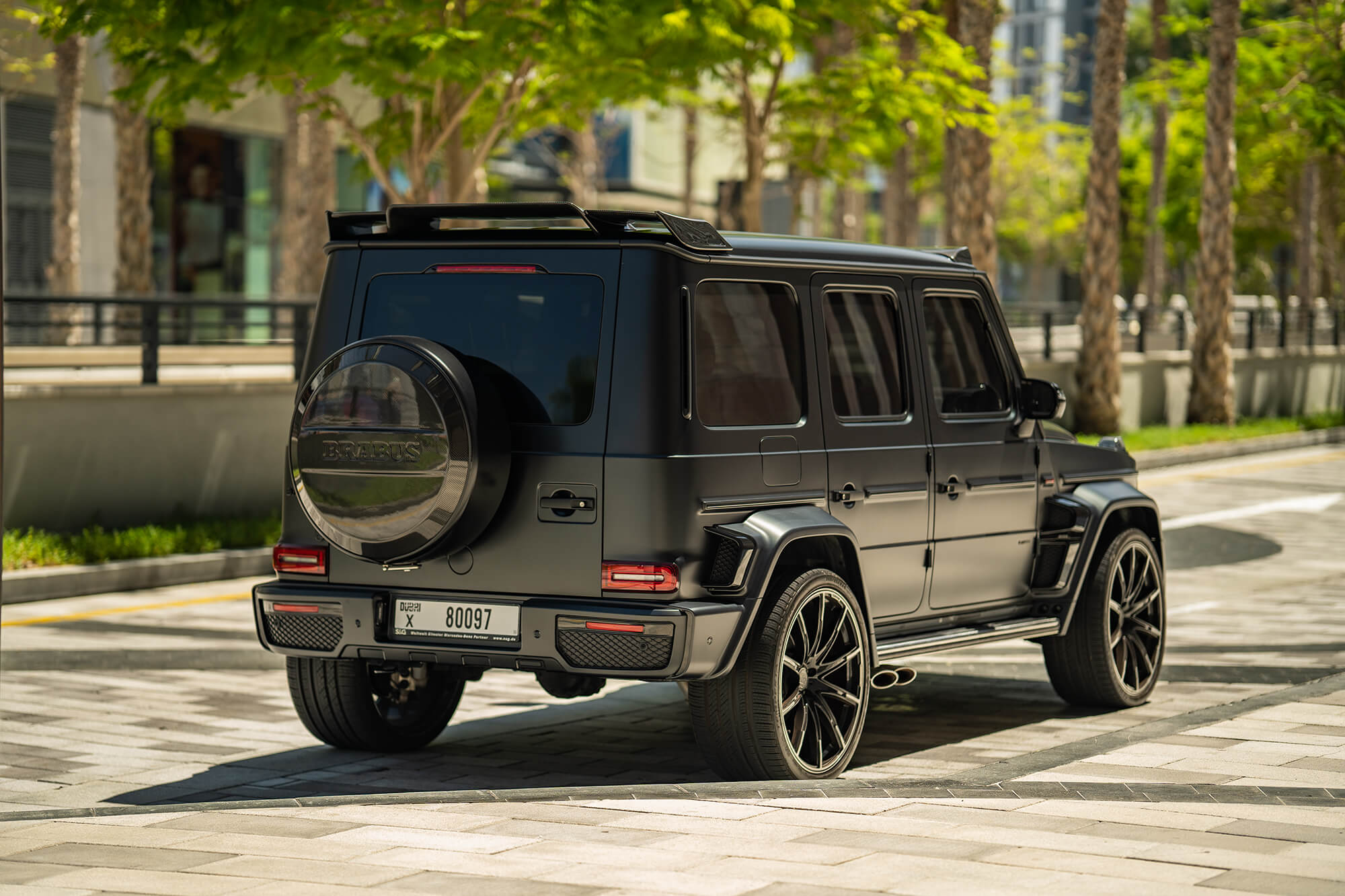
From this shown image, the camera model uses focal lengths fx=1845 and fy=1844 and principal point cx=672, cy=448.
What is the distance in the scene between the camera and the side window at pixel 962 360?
7812mm

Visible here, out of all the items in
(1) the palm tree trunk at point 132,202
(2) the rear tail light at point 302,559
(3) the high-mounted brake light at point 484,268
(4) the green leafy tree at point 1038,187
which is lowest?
(2) the rear tail light at point 302,559

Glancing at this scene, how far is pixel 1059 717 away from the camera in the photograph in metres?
8.49

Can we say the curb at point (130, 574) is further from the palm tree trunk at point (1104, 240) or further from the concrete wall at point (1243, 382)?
the palm tree trunk at point (1104, 240)

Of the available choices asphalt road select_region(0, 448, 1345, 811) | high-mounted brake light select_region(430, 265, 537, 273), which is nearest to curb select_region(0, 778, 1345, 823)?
asphalt road select_region(0, 448, 1345, 811)

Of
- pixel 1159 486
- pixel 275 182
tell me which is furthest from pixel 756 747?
pixel 275 182

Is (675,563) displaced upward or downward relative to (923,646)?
upward

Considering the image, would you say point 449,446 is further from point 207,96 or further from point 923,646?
point 207,96

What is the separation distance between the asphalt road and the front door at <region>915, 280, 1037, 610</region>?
2.37ft

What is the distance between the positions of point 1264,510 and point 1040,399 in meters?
11.3

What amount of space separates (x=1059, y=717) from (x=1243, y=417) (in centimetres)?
2438

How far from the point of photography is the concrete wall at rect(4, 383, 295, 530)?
14.1 meters

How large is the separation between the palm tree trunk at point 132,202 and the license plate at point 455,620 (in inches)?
716

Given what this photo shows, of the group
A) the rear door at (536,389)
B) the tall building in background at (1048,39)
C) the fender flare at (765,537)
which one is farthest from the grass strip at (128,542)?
the tall building in background at (1048,39)

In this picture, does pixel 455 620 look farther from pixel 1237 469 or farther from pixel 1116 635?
pixel 1237 469
